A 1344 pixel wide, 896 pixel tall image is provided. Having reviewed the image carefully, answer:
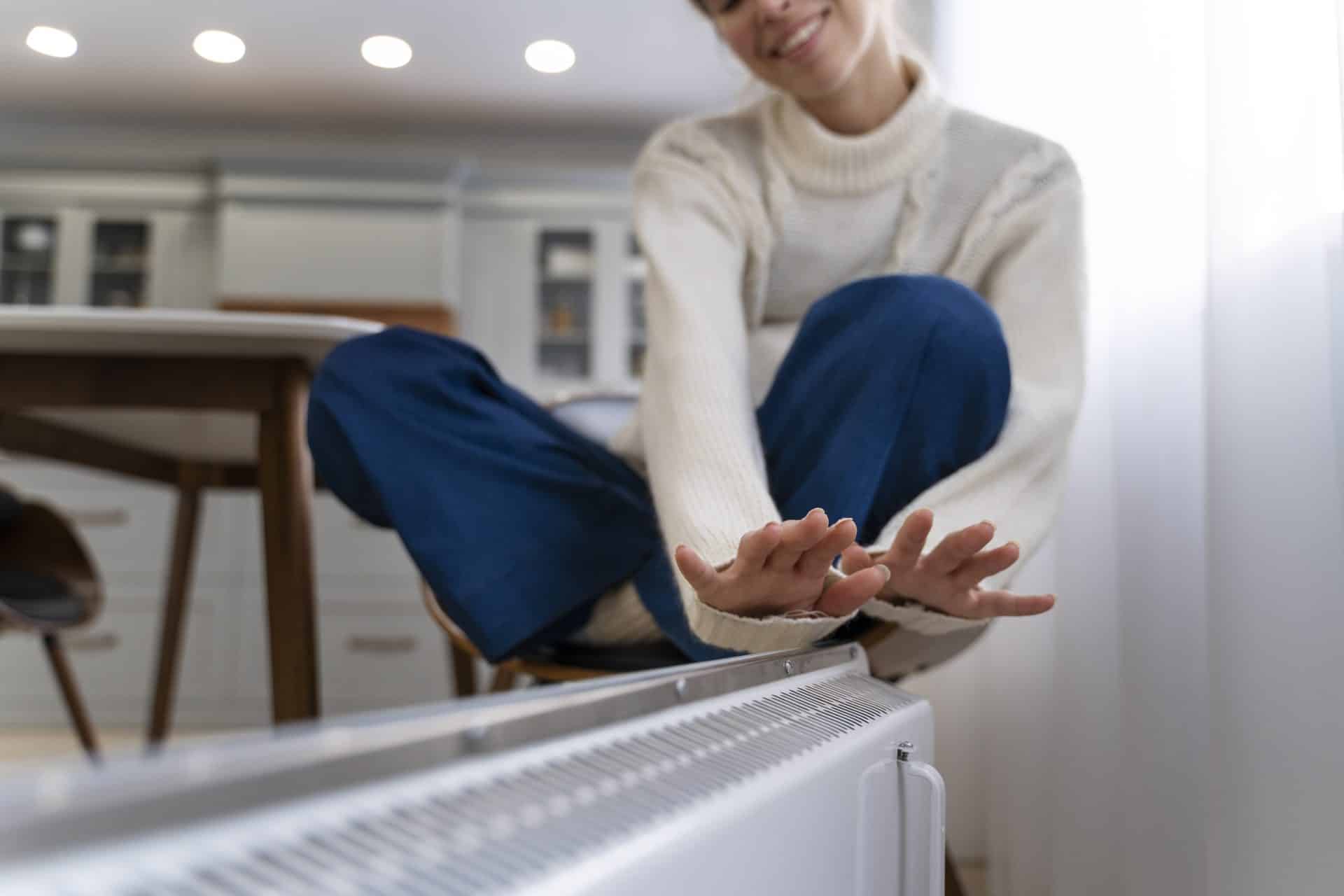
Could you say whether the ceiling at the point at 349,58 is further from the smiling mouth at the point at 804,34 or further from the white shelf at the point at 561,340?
the white shelf at the point at 561,340

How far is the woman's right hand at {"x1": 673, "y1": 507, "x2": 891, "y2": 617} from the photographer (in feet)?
1.34

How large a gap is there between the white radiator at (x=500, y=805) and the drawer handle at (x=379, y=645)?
217cm

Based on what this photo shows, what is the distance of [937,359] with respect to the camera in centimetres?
59

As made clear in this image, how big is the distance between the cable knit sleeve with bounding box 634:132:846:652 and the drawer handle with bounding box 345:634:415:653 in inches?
68.5

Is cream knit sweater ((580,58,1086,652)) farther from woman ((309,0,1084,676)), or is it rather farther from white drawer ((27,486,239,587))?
white drawer ((27,486,239,587))

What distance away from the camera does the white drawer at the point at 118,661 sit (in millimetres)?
2301

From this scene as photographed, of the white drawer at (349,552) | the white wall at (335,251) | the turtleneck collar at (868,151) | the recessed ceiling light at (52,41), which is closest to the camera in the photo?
the turtleneck collar at (868,151)

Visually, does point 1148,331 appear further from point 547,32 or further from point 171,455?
point 171,455

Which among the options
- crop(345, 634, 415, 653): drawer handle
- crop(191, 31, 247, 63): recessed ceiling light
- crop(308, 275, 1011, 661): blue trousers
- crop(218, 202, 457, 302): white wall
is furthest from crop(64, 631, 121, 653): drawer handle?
crop(308, 275, 1011, 661): blue trousers

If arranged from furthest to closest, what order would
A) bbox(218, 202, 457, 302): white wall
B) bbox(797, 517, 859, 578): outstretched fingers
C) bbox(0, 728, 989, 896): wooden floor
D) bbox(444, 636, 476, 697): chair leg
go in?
bbox(218, 202, 457, 302): white wall, bbox(0, 728, 989, 896): wooden floor, bbox(444, 636, 476, 697): chair leg, bbox(797, 517, 859, 578): outstretched fingers

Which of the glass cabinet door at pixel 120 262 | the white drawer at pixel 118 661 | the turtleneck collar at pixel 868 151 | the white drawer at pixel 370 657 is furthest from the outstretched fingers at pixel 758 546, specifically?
the glass cabinet door at pixel 120 262

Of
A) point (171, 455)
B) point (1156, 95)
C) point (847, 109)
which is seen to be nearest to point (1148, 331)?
point (1156, 95)

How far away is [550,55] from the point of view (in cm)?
125

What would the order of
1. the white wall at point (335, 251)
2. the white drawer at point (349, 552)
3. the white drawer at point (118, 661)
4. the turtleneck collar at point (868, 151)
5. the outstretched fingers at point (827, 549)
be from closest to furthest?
the outstretched fingers at point (827, 549)
the turtleneck collar at point (868, 151)
the white drawer at point (118, 661)
the white drawer at point (349, 552)
the white wall at point (335, 251)
